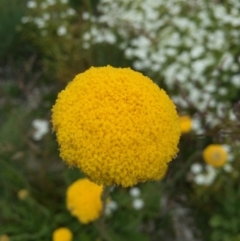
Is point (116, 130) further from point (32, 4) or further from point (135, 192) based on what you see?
point (32, 4)

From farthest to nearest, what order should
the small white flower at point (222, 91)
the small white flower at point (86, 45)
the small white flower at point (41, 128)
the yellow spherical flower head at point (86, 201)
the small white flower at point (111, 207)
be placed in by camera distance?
the small white flower at point (86, 45), the small white flower at point (222, 91), the small white flower at point (41, 128), the small white flower at point (111, 207), the yellow spherical flower head at point (86, 201)

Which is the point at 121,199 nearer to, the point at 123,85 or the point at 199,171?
the point at 199,171

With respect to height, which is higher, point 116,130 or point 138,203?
point 116,130

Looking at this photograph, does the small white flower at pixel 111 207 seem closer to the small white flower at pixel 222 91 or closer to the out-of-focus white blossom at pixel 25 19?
the small white flower at pixel 222 91

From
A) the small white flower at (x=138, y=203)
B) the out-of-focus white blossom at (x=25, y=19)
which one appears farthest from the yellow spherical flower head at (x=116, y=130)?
the out-of-focus white blossom at (x=25, y=19)

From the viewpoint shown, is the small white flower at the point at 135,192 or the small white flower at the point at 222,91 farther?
the small white flower at the point at 222,91

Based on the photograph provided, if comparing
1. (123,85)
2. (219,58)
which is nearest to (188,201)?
(219,58)

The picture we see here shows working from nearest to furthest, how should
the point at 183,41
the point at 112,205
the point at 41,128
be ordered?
the point at 112,205, the point at 41,128, the point at 183,41

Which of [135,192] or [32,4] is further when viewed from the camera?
[32,4]

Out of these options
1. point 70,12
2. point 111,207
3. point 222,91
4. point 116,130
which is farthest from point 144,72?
point 116,130
